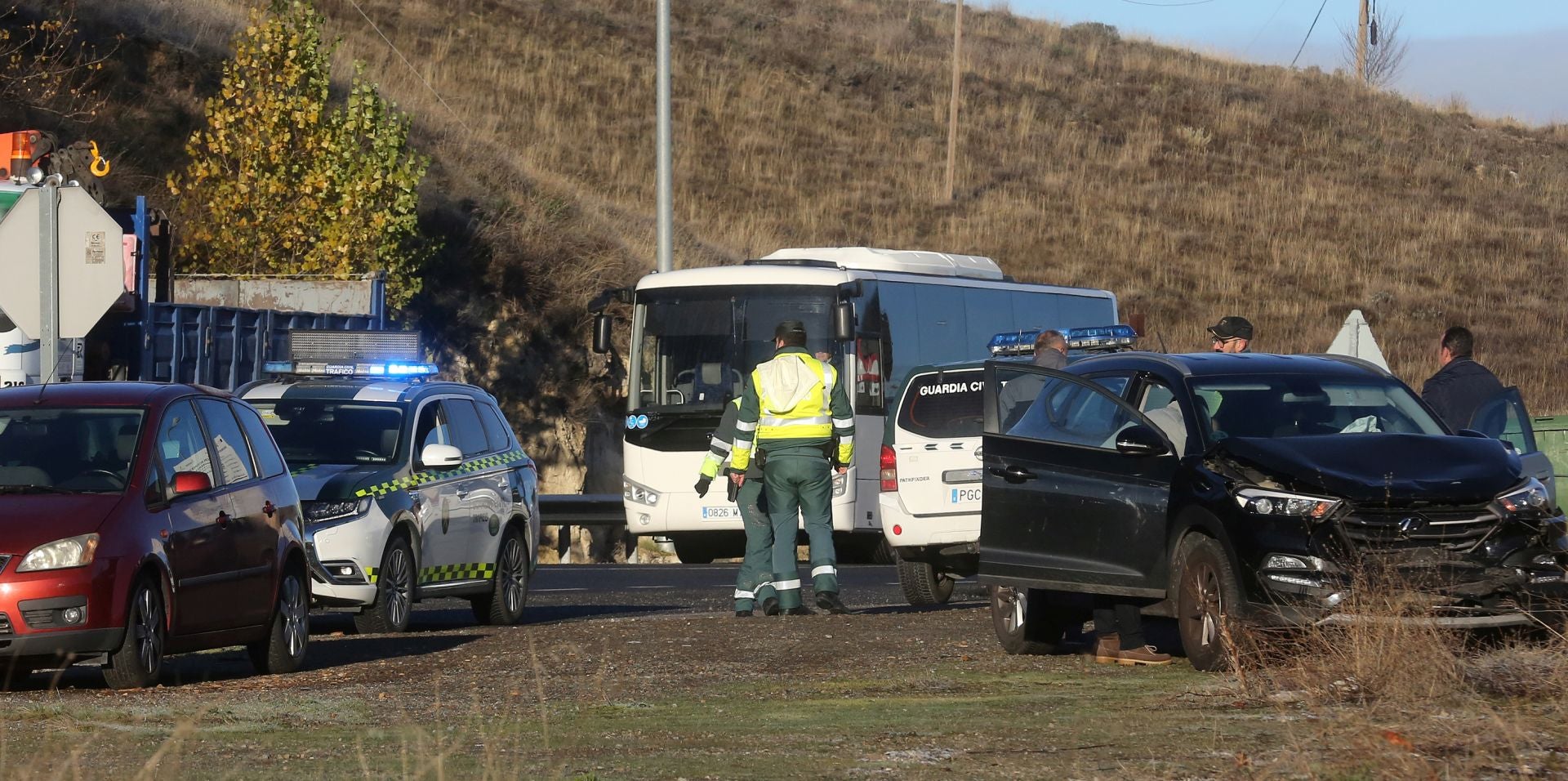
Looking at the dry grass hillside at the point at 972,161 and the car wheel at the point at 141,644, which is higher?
the dry grass hillside at the point at 972,161

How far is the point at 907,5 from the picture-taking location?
82.8 meters

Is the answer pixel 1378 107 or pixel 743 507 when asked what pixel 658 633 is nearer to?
pixel 743 507

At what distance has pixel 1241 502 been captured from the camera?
986 centimetres

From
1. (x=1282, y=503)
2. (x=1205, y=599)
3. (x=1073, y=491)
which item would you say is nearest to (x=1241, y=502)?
(x=1282, y=503)

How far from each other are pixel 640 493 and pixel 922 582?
21.9 feet

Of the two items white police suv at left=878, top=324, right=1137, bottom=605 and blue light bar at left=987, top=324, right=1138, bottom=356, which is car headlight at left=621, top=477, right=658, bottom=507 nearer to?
blue light bar at left=987, top=324, right=1138, bottom=356

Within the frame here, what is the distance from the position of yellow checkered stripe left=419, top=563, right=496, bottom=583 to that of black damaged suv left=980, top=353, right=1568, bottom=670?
4.45 meters

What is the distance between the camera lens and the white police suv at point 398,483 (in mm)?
13773

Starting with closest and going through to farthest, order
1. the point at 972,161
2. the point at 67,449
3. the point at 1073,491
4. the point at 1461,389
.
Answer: the point at 67,449
the point at 1073,491
the point at 1461,389
the point at 972,161

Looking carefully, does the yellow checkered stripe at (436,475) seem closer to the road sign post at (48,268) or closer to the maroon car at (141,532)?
the maroon car at (141,532)

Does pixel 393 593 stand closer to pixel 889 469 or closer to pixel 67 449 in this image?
pixel 67 449

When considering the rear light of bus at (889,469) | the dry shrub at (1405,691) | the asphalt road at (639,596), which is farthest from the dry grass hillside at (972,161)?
the dry shrub at (1405,691)

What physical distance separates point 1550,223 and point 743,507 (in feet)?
171

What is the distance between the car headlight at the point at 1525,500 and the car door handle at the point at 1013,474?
2421mm
